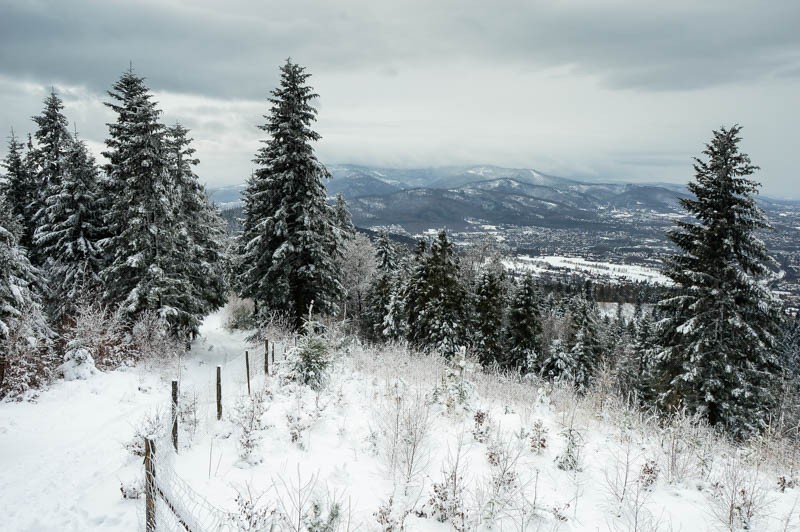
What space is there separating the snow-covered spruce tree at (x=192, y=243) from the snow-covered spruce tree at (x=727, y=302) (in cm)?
2135

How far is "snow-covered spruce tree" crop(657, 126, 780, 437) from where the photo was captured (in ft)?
52.9

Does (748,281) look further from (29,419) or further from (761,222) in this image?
(29,419)

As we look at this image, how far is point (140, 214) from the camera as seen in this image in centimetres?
1780

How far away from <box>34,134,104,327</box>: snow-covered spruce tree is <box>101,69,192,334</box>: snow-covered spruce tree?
2999 millimetres

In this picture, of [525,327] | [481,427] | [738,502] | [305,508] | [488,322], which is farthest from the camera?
[488,322]

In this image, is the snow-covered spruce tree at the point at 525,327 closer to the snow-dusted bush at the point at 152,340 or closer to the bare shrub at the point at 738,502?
the snow-dusted bush at the point at 152,340

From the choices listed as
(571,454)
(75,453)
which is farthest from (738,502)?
(75,453)

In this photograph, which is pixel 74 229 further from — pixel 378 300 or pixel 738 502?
pixel 378 300

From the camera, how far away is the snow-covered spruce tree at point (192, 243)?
767 inches

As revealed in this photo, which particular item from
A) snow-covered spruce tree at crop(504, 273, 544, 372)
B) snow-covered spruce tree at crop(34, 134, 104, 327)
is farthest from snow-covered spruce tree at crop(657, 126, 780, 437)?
snow-covered spruce tree at crop(34, 134, 104, 327)

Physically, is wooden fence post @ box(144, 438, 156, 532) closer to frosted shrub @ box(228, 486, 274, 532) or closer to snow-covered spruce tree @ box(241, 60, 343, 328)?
frosted shrub @ box(228, 486, 274, 532)

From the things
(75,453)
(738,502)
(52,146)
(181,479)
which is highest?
(52,146)

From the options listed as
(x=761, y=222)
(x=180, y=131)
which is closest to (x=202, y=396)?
(x=180, y=131)

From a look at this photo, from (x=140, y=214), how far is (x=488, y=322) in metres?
28.0
